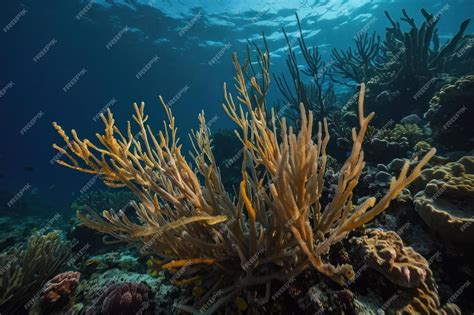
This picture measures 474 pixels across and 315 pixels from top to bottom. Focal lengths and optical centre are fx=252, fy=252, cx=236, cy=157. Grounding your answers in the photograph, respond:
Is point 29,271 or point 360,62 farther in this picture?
point 360,62

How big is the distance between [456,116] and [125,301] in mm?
5868

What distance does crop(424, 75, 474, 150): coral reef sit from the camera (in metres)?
4.41

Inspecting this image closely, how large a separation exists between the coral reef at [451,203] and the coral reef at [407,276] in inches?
23.1

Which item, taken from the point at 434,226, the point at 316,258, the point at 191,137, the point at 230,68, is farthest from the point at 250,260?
the point at 230,68

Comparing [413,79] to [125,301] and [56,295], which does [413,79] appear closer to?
[125,301]

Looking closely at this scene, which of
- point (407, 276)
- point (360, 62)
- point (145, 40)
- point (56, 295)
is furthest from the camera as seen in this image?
point (145, 40)

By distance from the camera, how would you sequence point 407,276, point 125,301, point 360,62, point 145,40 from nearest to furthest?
point 407,276, point 125,301, point 360,62, point 145,40

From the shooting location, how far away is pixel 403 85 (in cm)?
687

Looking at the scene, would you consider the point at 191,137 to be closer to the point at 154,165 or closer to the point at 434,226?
the point at 154,165

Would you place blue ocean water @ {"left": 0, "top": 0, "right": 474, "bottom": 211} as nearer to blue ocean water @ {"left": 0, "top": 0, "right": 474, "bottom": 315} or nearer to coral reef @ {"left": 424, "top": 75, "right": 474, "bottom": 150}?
blue ocean water @ {"left": 0, "top": 0, "right": 474, "bottom": 315}

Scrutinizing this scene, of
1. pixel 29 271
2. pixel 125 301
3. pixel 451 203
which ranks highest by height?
pixel 451 203

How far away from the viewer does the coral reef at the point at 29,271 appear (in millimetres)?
3598

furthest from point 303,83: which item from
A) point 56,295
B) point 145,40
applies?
point 145,40

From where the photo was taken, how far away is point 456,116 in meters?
4.52
